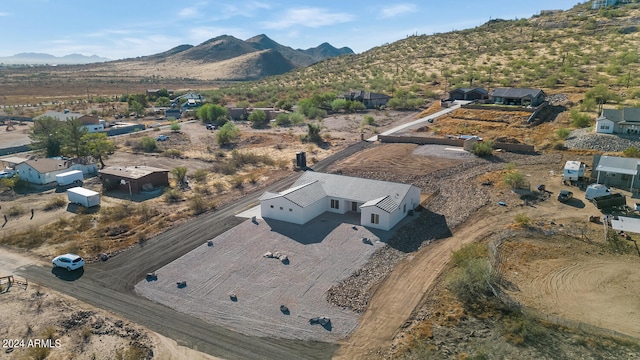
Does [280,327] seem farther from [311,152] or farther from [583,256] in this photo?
[311,152]

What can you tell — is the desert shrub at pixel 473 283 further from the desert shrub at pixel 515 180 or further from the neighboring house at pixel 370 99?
the neighboring house at pixel 370 99

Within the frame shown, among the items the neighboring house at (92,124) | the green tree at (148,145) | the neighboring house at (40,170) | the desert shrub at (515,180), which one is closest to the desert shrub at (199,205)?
the neighboring house at (40,170)

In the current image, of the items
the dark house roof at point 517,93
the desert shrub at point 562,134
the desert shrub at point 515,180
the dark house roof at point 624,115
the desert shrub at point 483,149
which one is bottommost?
the desert shrub at point 515,180

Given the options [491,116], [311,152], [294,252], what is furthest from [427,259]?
[491,116]

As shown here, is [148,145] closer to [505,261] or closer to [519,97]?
[505,261]

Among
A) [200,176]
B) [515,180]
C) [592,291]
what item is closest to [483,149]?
[515,180]
